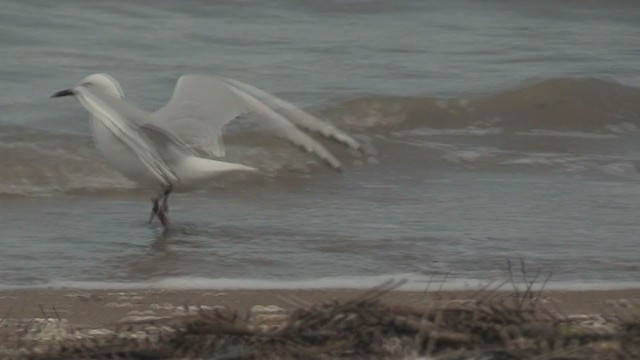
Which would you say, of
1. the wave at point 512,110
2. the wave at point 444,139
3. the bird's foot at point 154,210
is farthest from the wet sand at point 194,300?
the wave at point 512,110

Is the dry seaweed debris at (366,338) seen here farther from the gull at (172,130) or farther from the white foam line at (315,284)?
the gull at (172,130)

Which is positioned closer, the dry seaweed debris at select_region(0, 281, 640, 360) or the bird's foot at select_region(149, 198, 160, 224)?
the dry seaweed debris at select_region(0, 281, 640, 360)

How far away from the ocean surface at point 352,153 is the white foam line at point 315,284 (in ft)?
0.06

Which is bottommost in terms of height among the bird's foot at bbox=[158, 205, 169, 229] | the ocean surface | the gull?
the bird's foot at bbox=[158, 205, 169, 229]

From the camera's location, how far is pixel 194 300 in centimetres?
565

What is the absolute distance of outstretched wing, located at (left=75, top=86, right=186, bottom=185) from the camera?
22.6 feet

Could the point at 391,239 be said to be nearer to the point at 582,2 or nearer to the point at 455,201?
the point at 455,201

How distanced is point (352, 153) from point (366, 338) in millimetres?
4174

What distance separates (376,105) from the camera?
9914 millimetres

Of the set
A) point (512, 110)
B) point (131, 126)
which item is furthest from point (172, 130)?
point (512, 110)

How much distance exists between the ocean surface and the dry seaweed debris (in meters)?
1.42

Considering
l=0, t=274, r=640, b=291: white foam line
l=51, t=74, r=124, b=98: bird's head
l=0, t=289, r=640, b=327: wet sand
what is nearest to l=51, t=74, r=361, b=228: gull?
l=51, t=74, r=124, b=98: bird's head

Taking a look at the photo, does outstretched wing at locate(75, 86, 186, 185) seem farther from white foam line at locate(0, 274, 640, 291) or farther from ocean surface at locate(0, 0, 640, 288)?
white foam line at locate(0, 274, 640, 291)

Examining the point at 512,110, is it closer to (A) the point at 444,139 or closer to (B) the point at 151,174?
(A) the point at 444,139
